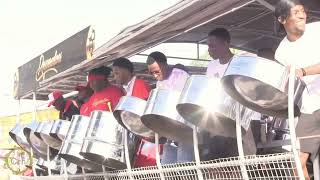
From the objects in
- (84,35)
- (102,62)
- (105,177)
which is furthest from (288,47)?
(84,35)

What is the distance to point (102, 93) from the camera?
4.30 meters

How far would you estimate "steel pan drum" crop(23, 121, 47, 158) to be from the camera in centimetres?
525

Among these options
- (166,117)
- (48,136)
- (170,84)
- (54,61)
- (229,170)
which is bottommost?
(229,170)

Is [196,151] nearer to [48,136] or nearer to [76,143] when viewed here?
[76,143]

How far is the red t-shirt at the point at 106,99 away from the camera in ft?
13.8

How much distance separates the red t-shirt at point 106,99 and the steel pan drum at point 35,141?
1.11 metres

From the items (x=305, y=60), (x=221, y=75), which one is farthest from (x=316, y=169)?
(x=221, y=75)

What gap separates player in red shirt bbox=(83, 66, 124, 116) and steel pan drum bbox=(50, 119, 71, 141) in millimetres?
366

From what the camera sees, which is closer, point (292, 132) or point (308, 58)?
point (292, 132)

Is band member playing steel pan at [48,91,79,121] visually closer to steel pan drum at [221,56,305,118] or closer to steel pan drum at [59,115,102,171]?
steel pan drum at [59,115,102,171]

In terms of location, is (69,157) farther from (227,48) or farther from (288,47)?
(288,47)

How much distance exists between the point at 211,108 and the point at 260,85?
14.2 inches

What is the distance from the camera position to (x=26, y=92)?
690 cm

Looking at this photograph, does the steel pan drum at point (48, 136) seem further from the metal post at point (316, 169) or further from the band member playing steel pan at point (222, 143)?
the metal post at point (316, 169)
